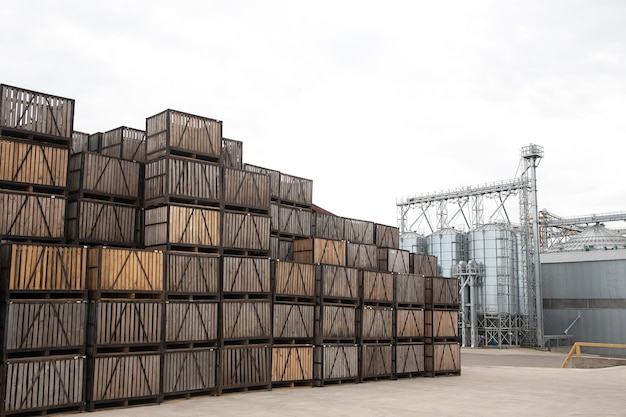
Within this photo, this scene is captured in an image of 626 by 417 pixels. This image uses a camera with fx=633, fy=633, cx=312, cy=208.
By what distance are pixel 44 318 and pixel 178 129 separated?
7023 millimetres

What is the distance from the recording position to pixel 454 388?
21.7 meters

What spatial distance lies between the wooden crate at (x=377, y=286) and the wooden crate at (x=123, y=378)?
9201 mm

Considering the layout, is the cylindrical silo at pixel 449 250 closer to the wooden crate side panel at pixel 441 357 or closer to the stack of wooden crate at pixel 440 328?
the stack of wooden crate at pixel 440 328

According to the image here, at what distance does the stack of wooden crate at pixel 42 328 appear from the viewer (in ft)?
48.2

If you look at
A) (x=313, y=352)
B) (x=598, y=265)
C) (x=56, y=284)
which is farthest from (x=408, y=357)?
(x=598, y=265)

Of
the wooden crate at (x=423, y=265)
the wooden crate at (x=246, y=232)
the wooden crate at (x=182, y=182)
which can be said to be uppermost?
the wooden crate at (x=182, y=182)

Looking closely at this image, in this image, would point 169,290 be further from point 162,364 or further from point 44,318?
point 44,318

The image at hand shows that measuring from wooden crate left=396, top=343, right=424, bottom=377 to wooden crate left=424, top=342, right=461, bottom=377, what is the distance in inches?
16.8

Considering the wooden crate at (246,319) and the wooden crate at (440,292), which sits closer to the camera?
the wooden crate at (246,319)

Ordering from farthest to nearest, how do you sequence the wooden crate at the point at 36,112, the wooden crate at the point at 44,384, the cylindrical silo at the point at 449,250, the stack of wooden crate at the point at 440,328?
the cylindrical silo at the point at 449,250, the stack of wooden crate at the point at 440,328, the wooden crate at the point at 36,112, the wooden crate at the point at 44,384

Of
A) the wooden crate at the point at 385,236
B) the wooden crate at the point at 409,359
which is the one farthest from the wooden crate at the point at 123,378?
the wooden crate at the point at 385,236

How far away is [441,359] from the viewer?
1039 inches

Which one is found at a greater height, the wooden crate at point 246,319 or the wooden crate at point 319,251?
the wooden crate at point 319,251

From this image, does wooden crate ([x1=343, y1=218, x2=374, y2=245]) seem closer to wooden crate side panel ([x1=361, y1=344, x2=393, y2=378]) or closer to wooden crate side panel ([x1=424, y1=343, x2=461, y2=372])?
wooden crate side panel ([x1=361, y1=344, x2=393, y2=378])
